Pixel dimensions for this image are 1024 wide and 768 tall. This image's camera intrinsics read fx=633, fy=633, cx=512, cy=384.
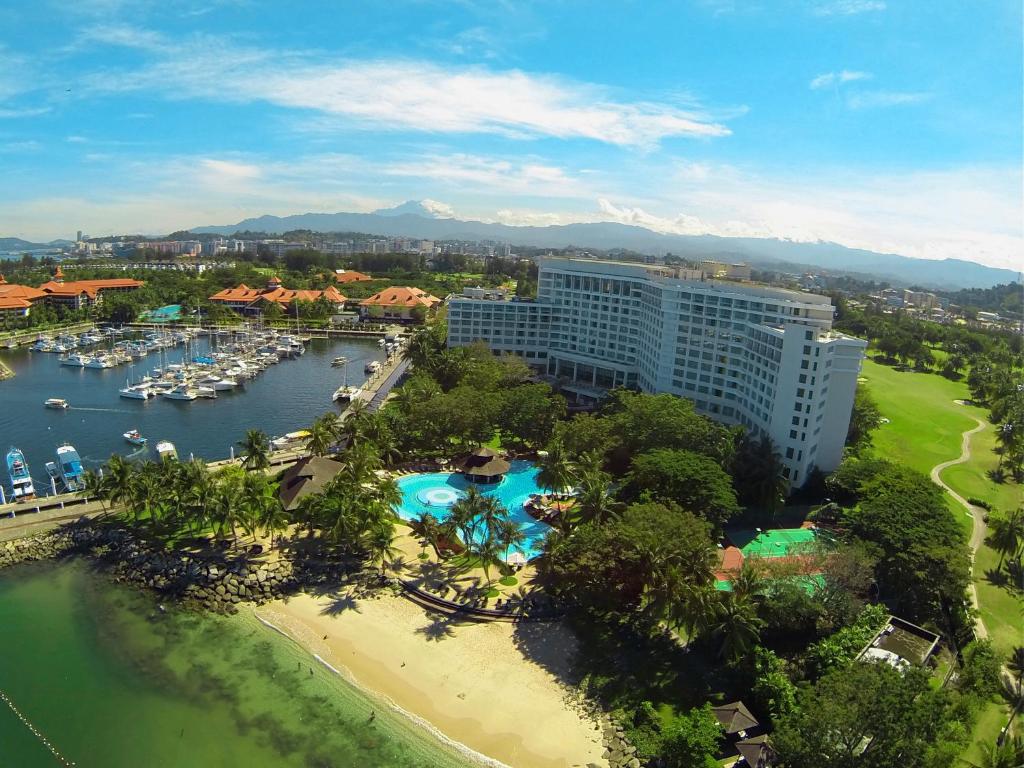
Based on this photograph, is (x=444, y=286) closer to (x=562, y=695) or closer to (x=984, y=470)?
(x=984, y=470)

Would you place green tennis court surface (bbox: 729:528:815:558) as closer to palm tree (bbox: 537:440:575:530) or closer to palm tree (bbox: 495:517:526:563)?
palm tree (bbox: 537:440:575:530)

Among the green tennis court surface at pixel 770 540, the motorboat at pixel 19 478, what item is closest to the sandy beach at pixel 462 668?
the green tennis court surface at pixel 770 540

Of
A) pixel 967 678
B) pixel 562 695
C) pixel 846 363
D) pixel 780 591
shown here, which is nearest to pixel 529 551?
pixel 562 695

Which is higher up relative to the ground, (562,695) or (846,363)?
(846,363)

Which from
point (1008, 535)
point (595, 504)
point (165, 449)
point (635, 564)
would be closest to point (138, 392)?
point (165, 449)

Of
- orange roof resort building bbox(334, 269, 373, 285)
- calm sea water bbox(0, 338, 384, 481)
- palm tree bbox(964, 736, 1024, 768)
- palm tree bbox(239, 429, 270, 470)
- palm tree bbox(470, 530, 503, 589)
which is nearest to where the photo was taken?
palm tree bbox(964, 736, 1024, 768)

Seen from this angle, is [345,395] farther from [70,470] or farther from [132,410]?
[70,470]

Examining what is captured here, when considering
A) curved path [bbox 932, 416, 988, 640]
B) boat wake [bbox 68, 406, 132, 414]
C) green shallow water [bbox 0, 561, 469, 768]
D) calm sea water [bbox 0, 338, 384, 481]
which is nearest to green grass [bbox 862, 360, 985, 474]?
curved path [bbox 932, 416, 988, 640]
